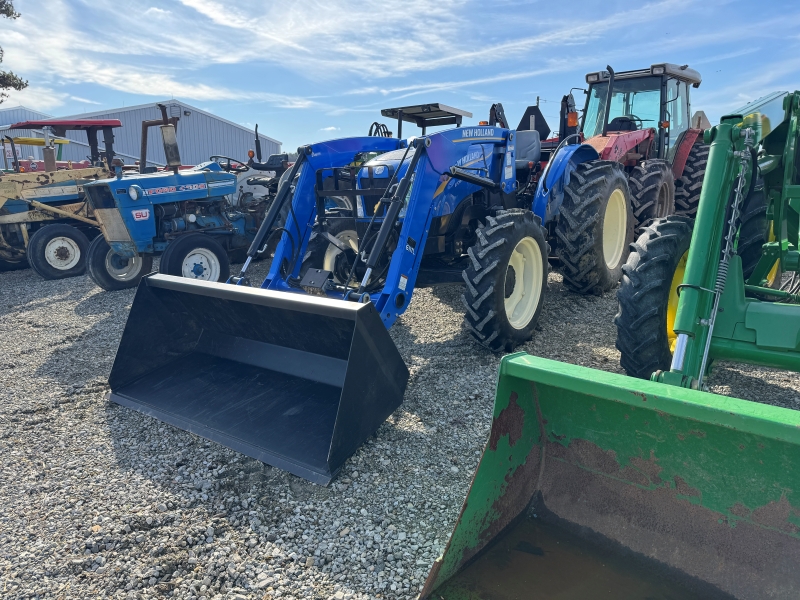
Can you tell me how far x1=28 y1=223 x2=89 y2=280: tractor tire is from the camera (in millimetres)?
8844

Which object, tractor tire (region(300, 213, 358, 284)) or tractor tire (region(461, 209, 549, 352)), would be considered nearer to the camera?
tractor tire (region(461, 209, 549, 352))

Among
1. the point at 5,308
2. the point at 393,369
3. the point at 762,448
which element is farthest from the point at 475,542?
the point at 5,308

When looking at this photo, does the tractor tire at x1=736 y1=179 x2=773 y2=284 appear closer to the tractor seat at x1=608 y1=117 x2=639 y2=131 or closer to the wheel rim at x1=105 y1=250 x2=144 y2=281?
the tractor seat at x1=608 y1=117 x2=639 y2=131

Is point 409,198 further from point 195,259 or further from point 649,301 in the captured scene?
point 195,259

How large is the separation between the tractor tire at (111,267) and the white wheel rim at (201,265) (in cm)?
75

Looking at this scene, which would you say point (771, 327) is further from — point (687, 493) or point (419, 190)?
point (419, 190)

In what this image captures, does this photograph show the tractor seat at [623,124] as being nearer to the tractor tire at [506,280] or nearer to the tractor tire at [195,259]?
the tractor tire at [506,280]

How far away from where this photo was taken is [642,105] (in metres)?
7.85

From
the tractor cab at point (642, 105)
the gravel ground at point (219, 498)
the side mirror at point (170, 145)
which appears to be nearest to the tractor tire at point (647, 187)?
the tractor cab at point (642, 105)

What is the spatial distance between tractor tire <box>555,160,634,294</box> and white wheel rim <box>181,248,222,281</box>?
4.61 m

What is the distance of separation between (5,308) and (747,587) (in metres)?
8.28

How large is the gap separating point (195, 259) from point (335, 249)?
3.37 meters

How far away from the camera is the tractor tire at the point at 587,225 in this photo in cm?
521

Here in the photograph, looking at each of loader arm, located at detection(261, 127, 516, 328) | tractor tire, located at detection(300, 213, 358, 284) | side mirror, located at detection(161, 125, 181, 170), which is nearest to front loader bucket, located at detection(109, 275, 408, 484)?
loader arm, located at detection(261, 127, 516, 328)
